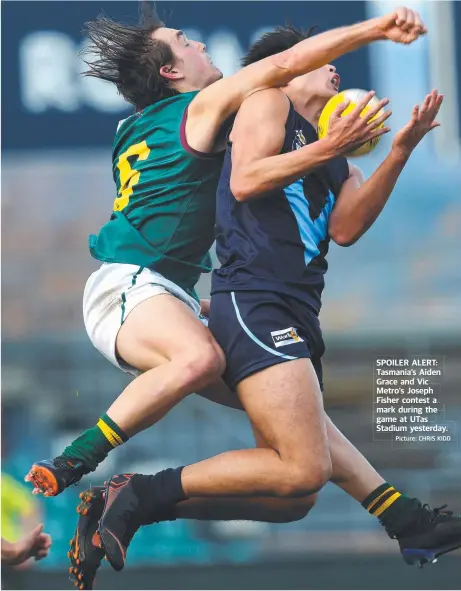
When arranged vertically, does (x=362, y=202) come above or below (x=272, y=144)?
below

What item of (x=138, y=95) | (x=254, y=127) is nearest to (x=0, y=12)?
(x=138, y=95)

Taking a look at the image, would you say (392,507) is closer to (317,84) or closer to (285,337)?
(285,337)

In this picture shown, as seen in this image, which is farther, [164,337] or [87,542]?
[87,542]

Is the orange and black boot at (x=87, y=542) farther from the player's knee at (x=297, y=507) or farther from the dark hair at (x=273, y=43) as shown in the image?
the dark hair at (x=273, y=43)

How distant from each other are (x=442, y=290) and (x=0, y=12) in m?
3.21

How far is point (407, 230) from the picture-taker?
6.91m

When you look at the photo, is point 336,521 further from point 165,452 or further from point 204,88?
point 204,88

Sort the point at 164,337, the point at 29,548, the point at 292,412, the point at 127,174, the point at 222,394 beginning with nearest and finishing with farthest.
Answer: the point at 292,412, the point at 164,337, the point at 222,394, the point at 127,174, the point at 29,548

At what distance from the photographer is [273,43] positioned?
452cm

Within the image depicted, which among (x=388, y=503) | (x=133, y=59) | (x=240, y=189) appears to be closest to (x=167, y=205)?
(x=240, y=189)

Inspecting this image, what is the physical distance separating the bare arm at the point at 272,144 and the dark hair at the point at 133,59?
2.17 ft

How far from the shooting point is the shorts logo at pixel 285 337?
4035 millimetres

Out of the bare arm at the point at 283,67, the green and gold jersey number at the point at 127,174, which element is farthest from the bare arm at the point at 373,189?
the green and gold jersey number at the point at 127,174

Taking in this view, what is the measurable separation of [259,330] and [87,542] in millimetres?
1110
